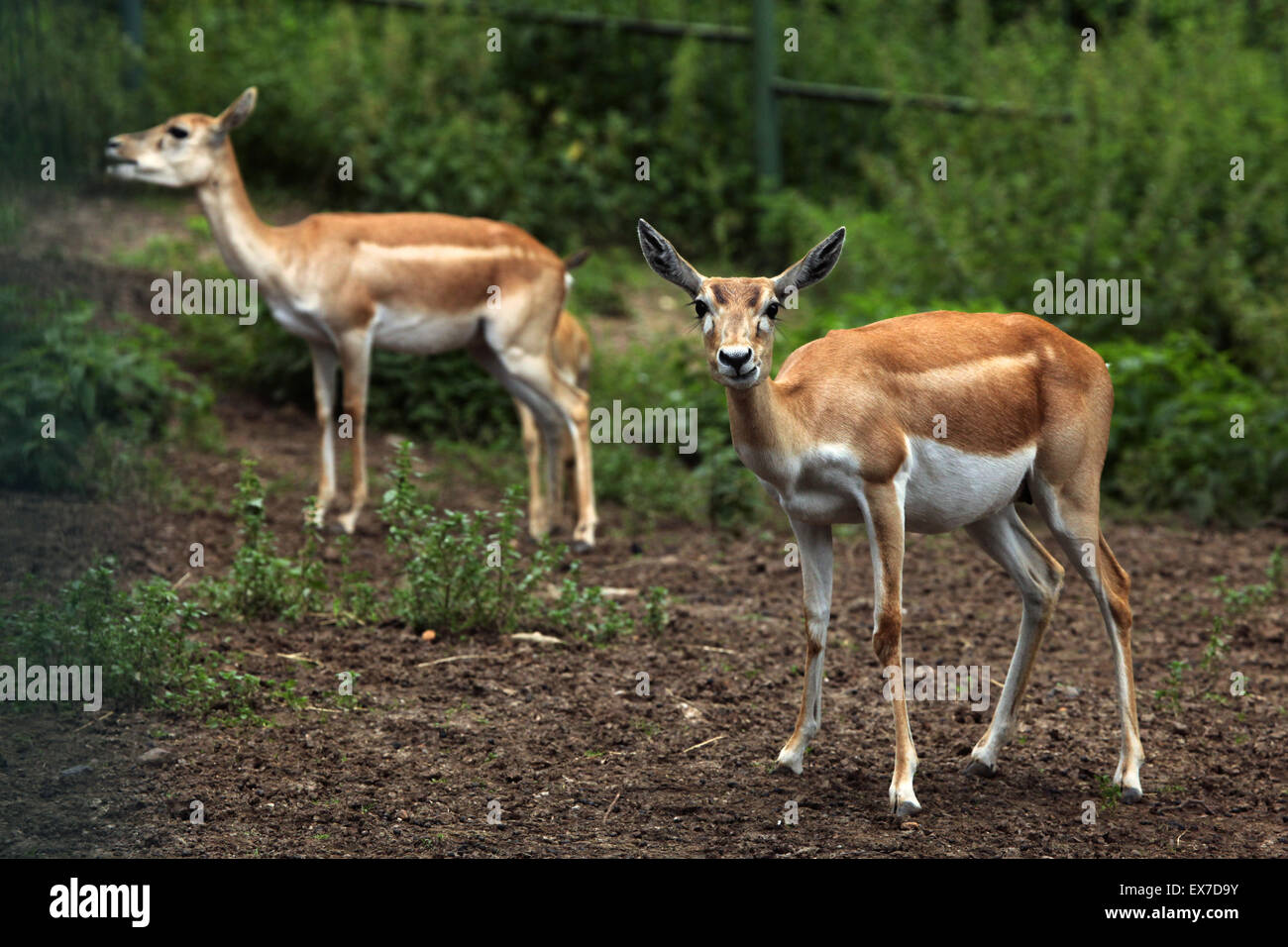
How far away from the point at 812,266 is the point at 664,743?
1847 mm

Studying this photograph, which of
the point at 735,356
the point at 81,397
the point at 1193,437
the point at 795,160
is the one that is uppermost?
the point at 795,160

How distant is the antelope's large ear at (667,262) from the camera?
5008 mm

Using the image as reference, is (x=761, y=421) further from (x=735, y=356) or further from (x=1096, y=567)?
(x=1096, y=567)

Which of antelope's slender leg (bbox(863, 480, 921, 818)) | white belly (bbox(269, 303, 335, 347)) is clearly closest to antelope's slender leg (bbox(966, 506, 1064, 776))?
antelope's slender leg (bbox(863, 480, 921, 818))

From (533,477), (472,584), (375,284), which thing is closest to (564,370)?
(533,477)

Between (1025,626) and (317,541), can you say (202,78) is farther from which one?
(1025,626)

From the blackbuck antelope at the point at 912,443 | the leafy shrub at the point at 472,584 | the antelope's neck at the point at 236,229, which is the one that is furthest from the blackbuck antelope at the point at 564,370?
the blackbuck antelope at the point at 912,443

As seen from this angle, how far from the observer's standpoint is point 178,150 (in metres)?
8.86

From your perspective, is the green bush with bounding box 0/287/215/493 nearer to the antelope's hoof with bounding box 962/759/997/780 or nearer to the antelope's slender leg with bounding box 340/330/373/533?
the antelope's slender leg with bounding box 340/330/373/533

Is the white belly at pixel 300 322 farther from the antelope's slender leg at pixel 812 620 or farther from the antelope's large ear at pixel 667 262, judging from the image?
the antelope's slender leg at pixel 812 620

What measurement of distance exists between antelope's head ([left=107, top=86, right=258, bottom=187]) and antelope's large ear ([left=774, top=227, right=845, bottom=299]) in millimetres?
4777

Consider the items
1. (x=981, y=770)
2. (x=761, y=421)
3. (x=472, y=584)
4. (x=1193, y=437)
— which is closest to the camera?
(x=761, y=421)
